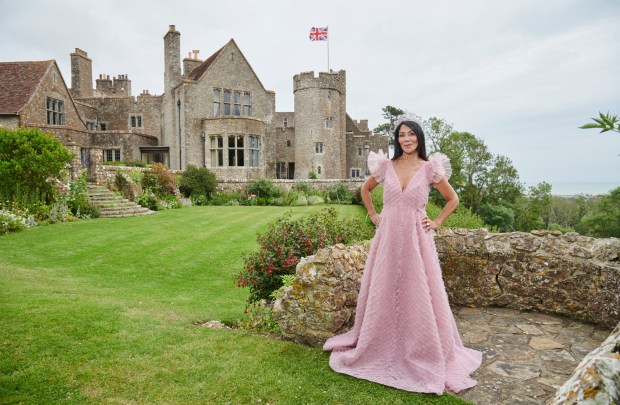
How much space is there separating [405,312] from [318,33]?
123 feet

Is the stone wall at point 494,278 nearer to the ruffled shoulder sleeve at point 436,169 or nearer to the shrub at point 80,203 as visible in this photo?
the ruffled shoulder sleeve at point 436,169

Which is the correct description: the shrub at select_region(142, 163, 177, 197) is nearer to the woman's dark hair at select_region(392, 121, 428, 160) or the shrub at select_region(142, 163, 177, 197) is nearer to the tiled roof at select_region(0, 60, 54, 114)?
the tiled roof at select_region(0, 60, 54, 114)

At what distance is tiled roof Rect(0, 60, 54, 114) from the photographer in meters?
23.1

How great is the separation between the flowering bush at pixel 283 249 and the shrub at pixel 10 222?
11.1 meters

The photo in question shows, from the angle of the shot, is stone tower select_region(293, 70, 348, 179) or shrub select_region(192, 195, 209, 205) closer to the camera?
shrub select_region(192, 195, 209, 205)

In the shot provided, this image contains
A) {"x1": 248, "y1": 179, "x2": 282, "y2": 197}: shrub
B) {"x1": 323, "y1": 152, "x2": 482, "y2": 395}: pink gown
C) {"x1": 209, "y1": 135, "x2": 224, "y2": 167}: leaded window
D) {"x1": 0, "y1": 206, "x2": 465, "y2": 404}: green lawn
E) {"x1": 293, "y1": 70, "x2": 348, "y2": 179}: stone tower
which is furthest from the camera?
{"x1": 293, "y1": 70, "x2": 348, "y2": 179}: stone tower

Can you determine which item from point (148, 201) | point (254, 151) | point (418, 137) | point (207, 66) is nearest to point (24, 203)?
point (148, 201)

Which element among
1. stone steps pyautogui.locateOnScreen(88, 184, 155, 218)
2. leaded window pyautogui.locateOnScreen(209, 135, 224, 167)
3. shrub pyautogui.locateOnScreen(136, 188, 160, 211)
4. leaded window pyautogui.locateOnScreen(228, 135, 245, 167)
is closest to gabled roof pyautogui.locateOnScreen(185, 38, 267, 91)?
leaded window pyautogui.locateOnScreen(209, 135, 224, 167)

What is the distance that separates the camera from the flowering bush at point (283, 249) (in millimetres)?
6246

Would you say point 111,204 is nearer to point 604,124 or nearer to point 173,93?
point 173,93

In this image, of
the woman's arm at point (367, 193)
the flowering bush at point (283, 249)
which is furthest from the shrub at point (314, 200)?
the woman's arm at point (367, 193)

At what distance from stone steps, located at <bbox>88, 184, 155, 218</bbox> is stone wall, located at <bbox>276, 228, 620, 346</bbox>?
15.4 meters

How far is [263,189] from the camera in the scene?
89.7ft

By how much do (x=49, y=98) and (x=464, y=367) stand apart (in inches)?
1173
